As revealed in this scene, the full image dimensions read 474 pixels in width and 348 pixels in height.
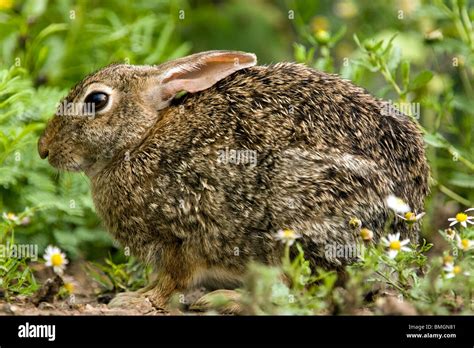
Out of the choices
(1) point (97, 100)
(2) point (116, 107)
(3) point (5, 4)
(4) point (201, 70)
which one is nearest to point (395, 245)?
(4) point (201, 70)

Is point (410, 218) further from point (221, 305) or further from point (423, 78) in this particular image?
point (423, 78)

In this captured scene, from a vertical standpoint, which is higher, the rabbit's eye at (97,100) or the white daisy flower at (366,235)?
the rabbit's eye at (97,100)

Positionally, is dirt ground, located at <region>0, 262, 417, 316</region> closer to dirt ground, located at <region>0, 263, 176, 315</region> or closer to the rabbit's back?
dirt ground, located at <region>0, 263, 176, 315</region>

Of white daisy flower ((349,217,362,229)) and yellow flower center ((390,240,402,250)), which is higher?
white daisy flower ((349,217,362,229))

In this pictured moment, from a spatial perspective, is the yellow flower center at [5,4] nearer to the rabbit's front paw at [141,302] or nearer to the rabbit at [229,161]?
the rabbit at [229,161]

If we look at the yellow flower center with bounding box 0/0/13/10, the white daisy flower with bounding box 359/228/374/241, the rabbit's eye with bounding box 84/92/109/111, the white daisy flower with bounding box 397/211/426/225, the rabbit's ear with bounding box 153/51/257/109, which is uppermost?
the yellow flower center with bounding box 0/0/13/10

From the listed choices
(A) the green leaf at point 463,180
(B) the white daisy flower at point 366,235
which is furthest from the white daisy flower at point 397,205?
(A) the green leaf at point 463,180

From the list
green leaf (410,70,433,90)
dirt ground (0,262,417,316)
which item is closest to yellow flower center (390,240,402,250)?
dirt ground (0,262,417,316)

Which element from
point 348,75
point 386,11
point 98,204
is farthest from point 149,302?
point 386,11
